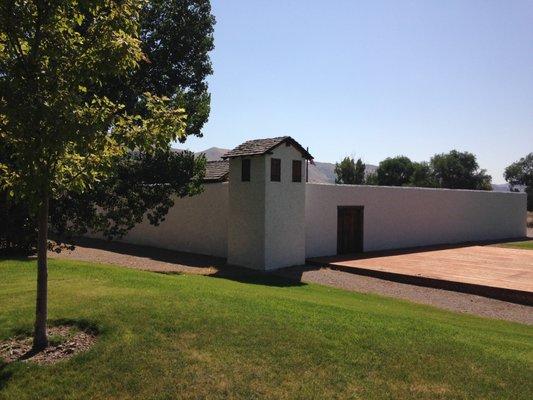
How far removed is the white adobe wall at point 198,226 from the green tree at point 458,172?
54541mm

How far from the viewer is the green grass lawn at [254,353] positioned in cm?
546

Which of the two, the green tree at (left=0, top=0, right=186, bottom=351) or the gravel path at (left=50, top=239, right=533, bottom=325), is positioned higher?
the green tree at (left=0, top=0, right=186, bottom=351)

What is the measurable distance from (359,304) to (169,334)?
5.44 metres

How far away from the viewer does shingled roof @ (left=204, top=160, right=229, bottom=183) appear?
21267 mm

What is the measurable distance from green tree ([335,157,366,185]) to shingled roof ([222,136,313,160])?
156 feet

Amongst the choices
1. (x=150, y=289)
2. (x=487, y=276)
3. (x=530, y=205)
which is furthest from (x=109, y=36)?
(x=530, y=205)

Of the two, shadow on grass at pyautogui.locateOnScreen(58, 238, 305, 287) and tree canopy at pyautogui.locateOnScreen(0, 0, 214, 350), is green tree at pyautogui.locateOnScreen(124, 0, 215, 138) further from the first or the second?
tree canopy at pyautogui.locateOnScreen(0, 0, 214, 350)

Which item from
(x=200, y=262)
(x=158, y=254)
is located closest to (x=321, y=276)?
(x=200, y=262)

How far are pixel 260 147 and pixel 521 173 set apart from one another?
61.6 meters

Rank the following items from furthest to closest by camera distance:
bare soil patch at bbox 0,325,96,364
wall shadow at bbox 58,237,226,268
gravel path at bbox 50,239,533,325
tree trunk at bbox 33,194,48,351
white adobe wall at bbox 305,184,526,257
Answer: white adobe wall at bbox 305,184,526,257
wall shadow at bbox 58,237,226,268
gravel path at bbox 50,239,533,325
tree trunk at bbox 33,194,48,351
bare soil patch at bbox 0,325,96,364

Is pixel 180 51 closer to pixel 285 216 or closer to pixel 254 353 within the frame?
pixel 285 216

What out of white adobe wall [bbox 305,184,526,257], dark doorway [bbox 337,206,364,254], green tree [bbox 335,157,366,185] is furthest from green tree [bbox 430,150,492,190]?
dark doorway [bbox 337,206,364,254]

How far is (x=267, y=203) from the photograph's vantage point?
16516 mm

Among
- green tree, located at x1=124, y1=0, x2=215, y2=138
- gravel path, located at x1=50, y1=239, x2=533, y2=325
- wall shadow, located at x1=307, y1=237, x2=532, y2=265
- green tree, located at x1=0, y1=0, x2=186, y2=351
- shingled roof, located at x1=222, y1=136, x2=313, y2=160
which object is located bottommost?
gravel path, located at x1=50, y1=239, x2=533, y2=325
